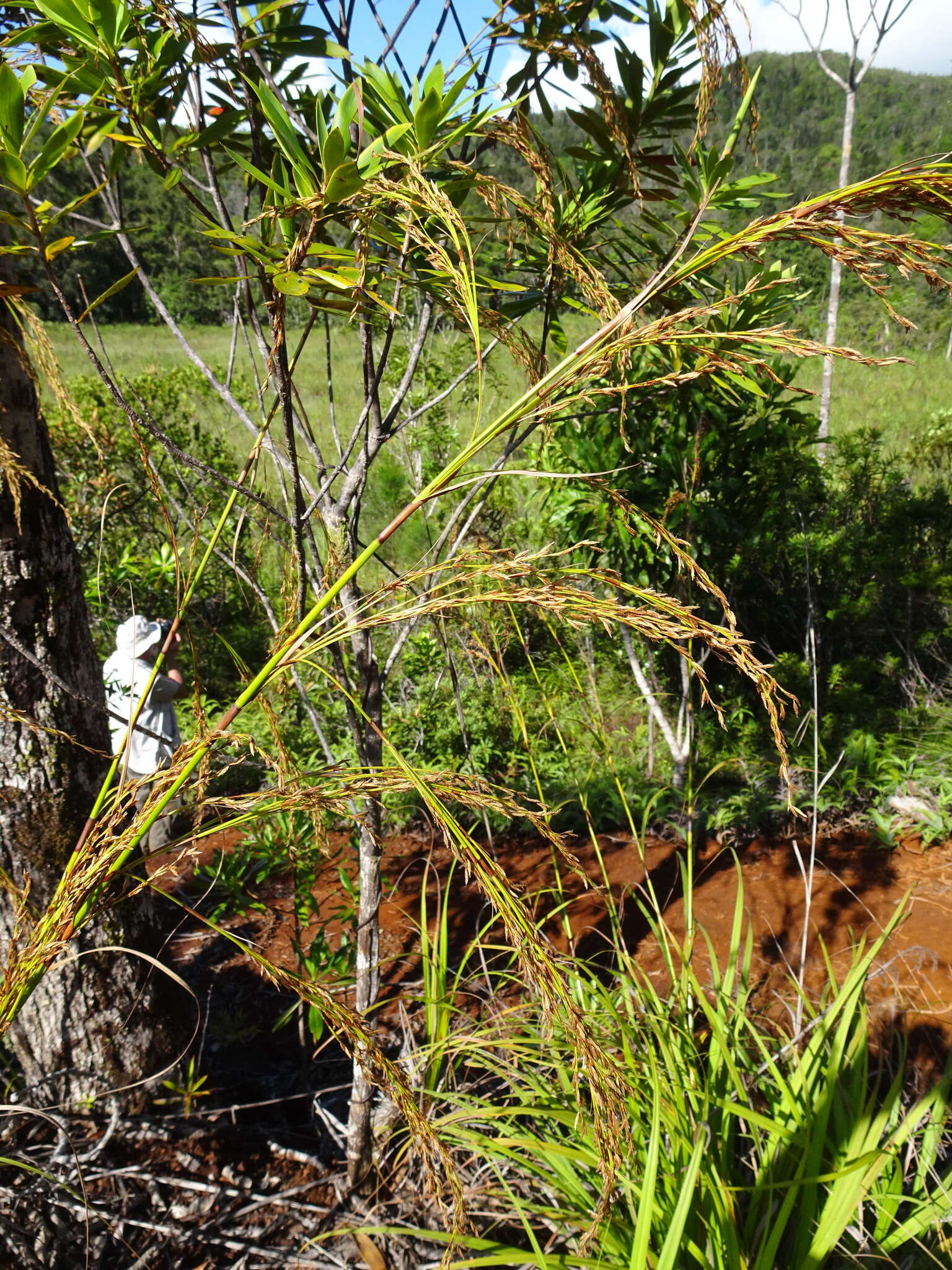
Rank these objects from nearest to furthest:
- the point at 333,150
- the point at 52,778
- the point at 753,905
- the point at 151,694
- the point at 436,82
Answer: the point at 333,150 → the point at 436,82 → the point at 52,778 → the point at 753,905 → the point at 151,694

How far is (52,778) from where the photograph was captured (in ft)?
5.38

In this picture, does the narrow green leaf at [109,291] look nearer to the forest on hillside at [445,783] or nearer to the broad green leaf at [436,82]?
the forest on hillside at [445,783]

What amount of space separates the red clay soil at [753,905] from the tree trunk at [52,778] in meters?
0.62

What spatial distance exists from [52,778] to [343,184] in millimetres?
1407

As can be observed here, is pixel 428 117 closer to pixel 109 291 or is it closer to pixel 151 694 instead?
pixel 109 291

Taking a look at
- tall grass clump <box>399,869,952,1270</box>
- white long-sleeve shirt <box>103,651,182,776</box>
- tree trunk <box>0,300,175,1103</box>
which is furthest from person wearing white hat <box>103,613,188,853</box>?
tall grass clump <box>399,869,952,1270</box>

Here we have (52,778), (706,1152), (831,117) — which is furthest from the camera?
(831,117)

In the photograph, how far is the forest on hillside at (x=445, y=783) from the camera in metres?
0.80

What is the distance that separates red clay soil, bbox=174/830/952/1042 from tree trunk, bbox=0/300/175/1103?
62 centimetres

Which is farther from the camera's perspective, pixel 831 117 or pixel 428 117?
pixel 831 117

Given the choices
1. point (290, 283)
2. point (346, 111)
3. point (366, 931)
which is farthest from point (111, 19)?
point (366, 931)

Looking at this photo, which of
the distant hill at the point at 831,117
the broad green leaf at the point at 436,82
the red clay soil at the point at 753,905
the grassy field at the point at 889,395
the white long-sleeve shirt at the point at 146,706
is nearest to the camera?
the broad green leaf at the point at 436,82

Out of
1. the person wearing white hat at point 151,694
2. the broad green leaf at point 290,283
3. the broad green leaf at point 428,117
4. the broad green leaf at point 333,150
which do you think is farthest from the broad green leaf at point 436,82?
the person wearing white hat at point 151,694

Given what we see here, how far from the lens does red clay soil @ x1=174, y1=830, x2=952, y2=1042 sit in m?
2.57
